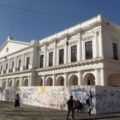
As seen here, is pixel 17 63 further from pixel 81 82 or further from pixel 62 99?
pixel 62 99

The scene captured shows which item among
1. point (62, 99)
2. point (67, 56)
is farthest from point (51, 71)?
point (62, 99)

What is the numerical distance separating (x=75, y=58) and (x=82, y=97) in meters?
9.27

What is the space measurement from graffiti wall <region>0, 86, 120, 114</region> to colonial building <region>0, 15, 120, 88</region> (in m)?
4.38

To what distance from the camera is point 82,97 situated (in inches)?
657

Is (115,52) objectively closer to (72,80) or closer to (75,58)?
(75,58)

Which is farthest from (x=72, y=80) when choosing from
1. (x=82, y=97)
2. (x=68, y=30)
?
(x=82, y=97)

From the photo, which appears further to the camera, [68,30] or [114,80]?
[68,30]

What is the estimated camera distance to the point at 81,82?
23672 mm

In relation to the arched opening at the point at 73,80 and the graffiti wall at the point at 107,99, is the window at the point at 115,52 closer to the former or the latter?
the arched opening at the point at 73,80

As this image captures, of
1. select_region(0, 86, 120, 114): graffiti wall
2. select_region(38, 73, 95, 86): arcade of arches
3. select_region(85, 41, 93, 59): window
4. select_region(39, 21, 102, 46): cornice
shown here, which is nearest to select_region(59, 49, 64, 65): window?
select_region(39, 21, 102, 46): cornice

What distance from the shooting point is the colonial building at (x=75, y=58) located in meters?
22.2

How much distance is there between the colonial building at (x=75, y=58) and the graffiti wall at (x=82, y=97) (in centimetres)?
438

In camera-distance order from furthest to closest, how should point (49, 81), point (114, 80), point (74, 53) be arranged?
1. point (49, 81)
2. point (74, 53)
3. point (114, 80)

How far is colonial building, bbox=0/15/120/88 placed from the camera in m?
22.2
